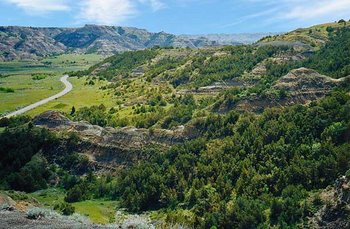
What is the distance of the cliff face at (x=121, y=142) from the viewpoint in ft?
216

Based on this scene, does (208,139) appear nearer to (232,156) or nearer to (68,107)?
(232,156)

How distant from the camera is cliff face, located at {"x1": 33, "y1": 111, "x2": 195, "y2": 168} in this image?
65.7 meters

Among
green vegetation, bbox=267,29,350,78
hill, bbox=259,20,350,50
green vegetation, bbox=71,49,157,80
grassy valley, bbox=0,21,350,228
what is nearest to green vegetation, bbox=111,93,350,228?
grassy valley, bbox=0,21,350,228

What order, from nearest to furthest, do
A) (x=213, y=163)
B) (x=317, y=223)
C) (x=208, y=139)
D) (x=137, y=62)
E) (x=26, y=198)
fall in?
(x=317, y=223)
(x=26, y=198)
(x=213, y=163)
(x=208, y=139)
(x=137, y=62)

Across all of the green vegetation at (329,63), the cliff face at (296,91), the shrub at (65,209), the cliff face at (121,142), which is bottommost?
the shrub at (65,209)

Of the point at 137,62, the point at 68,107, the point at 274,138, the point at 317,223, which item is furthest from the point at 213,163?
the point at 137,62

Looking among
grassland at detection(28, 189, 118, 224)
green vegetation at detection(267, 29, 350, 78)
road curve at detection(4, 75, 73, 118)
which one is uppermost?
green vegetation at detection(267, 29, 350, 78)

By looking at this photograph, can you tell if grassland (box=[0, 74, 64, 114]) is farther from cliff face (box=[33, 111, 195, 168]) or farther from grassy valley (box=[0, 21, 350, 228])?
cliff face (box=[33, 111, 195, 168])

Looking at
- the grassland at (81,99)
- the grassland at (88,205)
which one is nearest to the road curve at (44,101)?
the grassland at (81,99)

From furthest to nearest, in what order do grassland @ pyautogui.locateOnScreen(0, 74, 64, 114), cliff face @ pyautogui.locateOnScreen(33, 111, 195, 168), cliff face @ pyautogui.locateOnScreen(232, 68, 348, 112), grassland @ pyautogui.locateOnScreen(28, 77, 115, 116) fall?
grassland @ pyautogui.locateOnScreen(0, 74, 64, 114) → grassland @ pyautogui.locateOnScreen(28, 77, 115, 116) → cliff face @ pyautogui.locateOnScreen(232, 68, 348, 112) → cliff face @ pyautogui.locateOnScreen(33, 111, 195, 168)

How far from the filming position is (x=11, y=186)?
5775 centimetres

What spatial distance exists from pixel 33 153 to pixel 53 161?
328 centimetres

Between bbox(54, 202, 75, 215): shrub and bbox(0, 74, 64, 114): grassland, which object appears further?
bbox(0, 74, 64, 114): grassland

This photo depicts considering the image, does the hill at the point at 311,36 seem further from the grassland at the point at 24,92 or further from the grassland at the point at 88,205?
the grassland at the point at 88,205
